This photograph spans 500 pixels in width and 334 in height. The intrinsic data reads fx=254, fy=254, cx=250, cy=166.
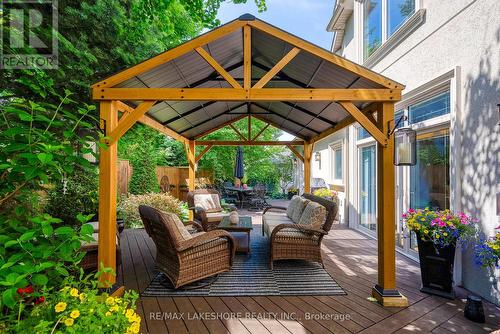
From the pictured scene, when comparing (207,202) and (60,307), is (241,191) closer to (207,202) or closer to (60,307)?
(207,202)

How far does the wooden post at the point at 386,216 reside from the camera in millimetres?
3059

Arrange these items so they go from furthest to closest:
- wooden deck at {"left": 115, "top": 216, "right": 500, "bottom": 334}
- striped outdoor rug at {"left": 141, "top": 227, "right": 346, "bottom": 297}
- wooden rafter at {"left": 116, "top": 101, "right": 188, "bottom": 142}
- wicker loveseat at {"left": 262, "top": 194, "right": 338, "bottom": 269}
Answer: wicker loveseat at {"left": 262, "top": 194, "right": 338, "bottom": 269} → wooden rafter at {"left": 116, "top": 101, "right": 188, "bottom": 142} → striped outdoor rug at {"left": 141, "top": 227, "right": 346, "bottom": 297} → wooden deck at {"left": 115, "top": 216, "right": 500, "bottom": 334}

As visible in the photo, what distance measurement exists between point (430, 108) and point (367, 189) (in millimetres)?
2682

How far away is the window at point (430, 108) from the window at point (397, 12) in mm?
1784

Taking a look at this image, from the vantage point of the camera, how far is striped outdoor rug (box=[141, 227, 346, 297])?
3248 mm

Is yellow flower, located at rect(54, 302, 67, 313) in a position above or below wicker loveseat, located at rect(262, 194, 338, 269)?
above

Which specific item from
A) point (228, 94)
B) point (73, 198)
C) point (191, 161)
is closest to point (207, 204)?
point (191, 161)

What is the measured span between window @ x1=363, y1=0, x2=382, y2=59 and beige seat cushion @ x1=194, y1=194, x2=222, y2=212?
5.60 meters

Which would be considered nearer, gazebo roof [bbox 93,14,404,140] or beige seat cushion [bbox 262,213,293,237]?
gazebo roof [bbox 93,14,404,140]

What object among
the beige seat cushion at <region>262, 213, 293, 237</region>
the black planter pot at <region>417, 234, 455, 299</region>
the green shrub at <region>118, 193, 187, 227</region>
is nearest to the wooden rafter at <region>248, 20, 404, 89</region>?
the black planter pot at <region>417, 234, 455, 299</region>

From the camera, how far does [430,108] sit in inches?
165

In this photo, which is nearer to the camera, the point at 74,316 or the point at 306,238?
the point at 74,316

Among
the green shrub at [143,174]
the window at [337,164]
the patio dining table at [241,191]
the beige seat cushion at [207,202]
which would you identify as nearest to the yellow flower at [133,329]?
the beige seat cushion at [207,202]

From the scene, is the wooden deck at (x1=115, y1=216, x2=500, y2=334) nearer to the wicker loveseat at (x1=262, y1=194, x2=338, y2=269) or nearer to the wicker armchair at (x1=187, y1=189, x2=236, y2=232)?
the wicker loveseat at (x1=262, y1=194, x2=338, y2=269)
